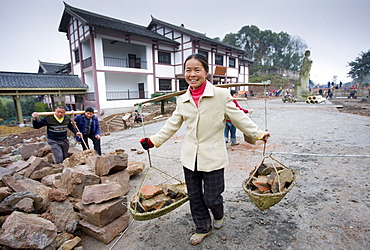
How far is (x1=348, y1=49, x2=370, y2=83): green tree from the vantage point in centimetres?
3912

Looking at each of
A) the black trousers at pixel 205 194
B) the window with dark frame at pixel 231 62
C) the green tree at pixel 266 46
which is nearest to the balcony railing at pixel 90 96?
the black trousers at pixel 205 194

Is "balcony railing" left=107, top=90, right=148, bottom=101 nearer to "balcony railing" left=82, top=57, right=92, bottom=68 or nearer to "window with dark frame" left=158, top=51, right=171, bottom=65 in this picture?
"balcony railing" left=82, top=57, right=92, bottom=68

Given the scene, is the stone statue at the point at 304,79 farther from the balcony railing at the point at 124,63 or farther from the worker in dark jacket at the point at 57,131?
the worker in dark jacket at the point at 57,131

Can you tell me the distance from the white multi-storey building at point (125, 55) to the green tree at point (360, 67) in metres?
34.6

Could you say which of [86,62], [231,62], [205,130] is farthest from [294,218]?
[231,62]

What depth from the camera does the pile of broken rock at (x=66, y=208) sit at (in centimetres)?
196

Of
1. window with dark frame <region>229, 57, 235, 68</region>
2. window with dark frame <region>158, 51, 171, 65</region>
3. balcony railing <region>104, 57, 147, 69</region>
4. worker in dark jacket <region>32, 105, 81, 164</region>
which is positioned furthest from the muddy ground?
window with dark frame <region>229, 57, 235, 68</region>

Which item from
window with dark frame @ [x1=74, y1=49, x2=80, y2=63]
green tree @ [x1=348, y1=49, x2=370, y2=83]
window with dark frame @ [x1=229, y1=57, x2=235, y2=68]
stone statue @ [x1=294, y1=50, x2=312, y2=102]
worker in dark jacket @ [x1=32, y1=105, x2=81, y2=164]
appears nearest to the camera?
worker in dark jacket @ [x1=32, y1=105, x2=81, y2=164]

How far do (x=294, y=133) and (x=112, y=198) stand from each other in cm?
610

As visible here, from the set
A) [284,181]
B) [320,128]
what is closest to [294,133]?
[320,128]

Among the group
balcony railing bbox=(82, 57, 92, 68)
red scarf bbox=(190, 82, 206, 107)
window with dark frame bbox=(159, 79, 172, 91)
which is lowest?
red scarf bbox=(190, 82, 206, 107)

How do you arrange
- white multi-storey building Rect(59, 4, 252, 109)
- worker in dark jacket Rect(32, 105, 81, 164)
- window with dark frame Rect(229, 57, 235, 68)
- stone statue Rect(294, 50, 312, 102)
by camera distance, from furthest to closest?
window with dark frame Rect(229, 57, 235, 68), stone statue Rect(294, 50, 312, 102), white multi-storey building Rect(59, 4, 252, 109), worker in dark jacket Rect(32, 105, 81, 164)

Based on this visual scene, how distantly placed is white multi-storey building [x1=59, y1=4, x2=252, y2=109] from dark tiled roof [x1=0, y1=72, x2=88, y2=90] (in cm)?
103

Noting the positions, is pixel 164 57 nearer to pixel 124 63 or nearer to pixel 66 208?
pixel 124 63
